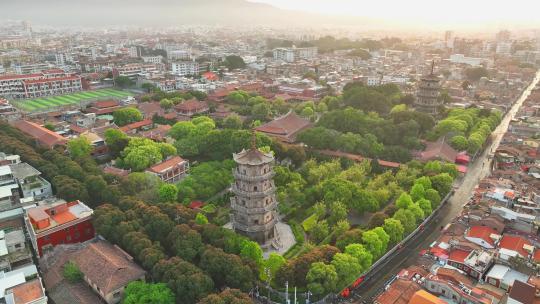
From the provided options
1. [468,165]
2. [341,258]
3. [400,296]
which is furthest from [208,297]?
[468,165]

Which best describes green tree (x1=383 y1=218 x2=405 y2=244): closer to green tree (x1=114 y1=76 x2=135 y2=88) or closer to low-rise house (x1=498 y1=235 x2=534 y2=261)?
low-rise house (x1=498 y1=235 x2=534 y2=261)

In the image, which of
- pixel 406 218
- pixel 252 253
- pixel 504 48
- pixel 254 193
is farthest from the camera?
pixel 504 48

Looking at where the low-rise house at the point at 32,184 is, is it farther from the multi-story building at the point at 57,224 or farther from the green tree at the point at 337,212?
the green tree at the point at 337,212

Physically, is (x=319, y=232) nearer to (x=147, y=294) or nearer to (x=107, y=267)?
(x=147, y=294)

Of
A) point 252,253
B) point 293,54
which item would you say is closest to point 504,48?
point 293,54

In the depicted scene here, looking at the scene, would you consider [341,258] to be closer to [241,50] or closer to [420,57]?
[420,57]

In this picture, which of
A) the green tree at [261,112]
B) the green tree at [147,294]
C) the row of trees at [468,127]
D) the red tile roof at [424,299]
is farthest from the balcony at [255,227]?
the green tree at [261,112]

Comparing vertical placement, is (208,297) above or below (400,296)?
above
